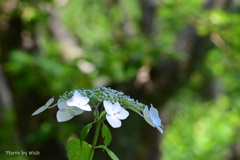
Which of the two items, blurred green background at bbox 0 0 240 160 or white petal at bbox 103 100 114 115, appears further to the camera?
blurred green background at bbox 0 0 240 160

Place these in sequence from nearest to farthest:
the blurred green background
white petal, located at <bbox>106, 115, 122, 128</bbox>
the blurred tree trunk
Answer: white petal, located at <bbox>106, 115, 122, 128</bbox> < the blurred green background < the blurred tree trunk

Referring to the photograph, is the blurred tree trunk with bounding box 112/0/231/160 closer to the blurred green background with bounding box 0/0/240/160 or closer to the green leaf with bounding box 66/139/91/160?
the blurred green background with bounding box 0/0/240/160

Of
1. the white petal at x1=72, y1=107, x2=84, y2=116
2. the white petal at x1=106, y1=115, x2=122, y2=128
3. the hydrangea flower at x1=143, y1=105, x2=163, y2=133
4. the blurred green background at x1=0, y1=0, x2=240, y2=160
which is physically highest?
the blurred green background at x1=0, y1=0, x2=240, y2=160

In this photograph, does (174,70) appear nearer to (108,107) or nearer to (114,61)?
(114,61)

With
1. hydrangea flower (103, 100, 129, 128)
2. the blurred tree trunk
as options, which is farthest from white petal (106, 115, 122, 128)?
the blurred tree trunk

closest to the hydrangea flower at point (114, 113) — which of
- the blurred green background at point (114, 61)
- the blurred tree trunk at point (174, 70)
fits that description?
the blurred green background at point (114, 61)

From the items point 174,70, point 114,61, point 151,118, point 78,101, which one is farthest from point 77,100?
point 174,70

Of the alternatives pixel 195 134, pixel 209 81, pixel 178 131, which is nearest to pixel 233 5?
pixel 209 81
